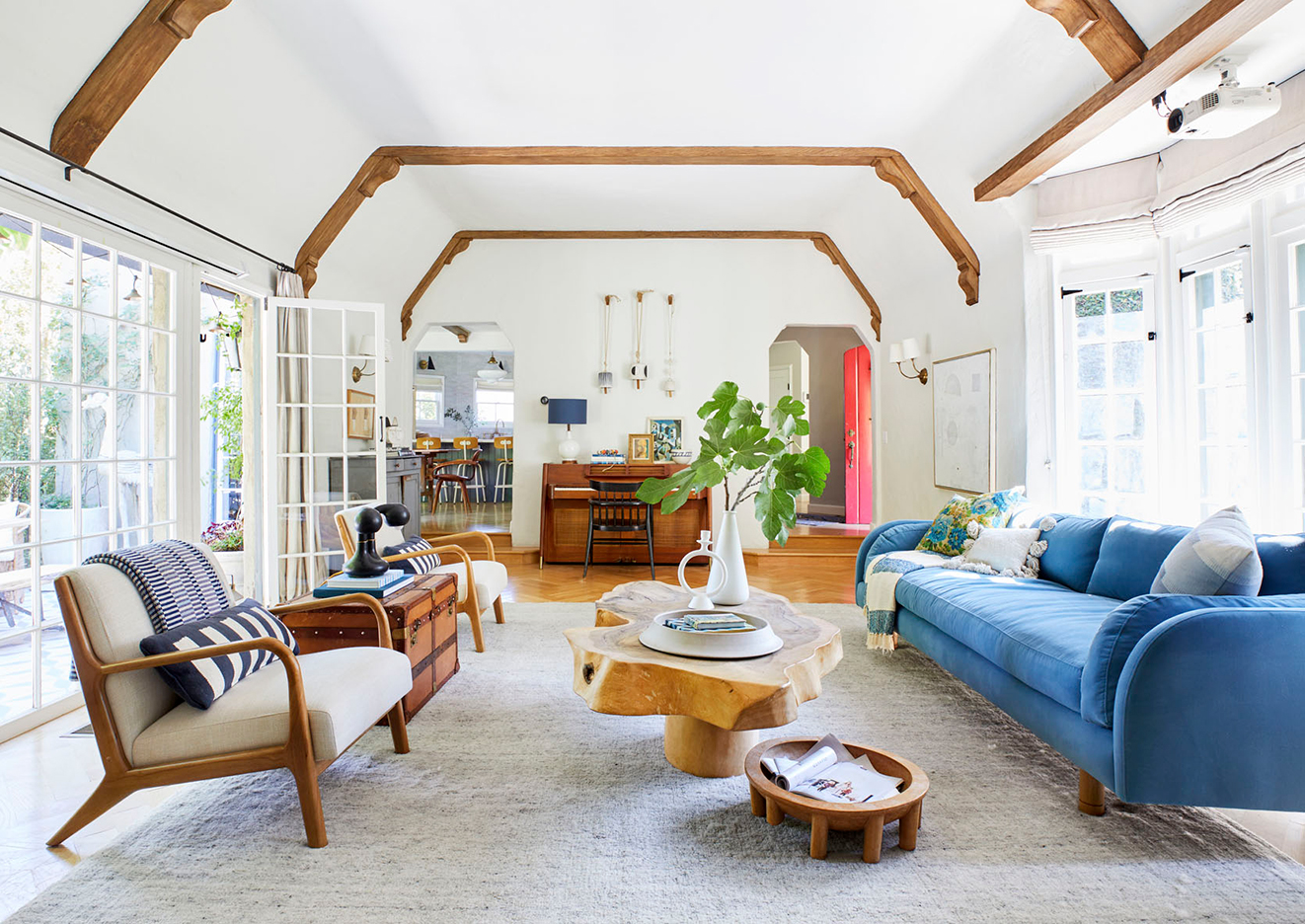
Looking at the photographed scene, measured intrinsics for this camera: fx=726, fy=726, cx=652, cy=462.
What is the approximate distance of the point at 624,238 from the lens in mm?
6863

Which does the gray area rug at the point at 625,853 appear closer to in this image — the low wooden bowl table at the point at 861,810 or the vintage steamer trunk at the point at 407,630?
the low wooden bowl table at the point at 861,810

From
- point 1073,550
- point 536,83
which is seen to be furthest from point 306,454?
point 1073,550

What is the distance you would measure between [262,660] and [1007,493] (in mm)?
3570

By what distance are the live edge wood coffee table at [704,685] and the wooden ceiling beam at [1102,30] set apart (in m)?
2.59

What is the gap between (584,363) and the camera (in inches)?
271

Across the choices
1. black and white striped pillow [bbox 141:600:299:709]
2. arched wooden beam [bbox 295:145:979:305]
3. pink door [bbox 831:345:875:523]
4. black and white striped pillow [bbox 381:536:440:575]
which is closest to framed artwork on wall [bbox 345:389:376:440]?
arched wooden beam [bbox 295:145:979:305]

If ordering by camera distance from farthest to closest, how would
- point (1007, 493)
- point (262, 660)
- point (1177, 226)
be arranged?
point (1007, 493), point (1177, 226), point (262, 660)

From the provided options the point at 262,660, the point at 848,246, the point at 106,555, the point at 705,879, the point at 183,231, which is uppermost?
the point at 848,246

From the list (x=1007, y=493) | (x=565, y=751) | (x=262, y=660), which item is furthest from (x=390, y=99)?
(x=1007, y=493)

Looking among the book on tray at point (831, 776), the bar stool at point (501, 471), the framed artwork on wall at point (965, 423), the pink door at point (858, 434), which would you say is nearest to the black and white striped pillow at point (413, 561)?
the book on tray at point (831, 776)

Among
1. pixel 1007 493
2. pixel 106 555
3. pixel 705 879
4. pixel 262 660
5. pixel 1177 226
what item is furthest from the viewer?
pixel 1007 493

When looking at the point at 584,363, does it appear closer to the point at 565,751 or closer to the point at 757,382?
the point at 757,382

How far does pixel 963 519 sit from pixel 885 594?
0.60 meters

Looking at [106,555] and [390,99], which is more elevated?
[390,99]
